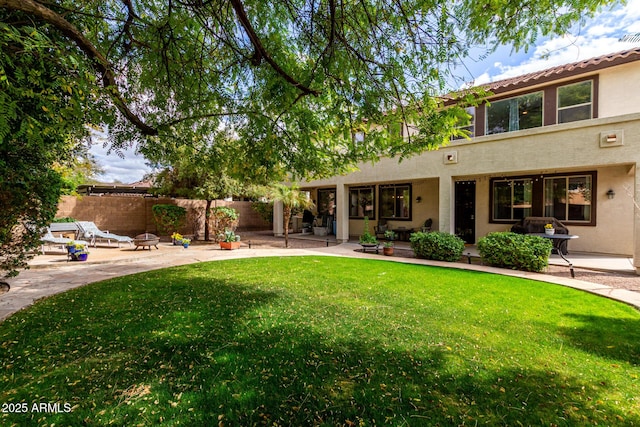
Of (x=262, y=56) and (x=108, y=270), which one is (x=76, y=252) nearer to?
(x=108, y=270)

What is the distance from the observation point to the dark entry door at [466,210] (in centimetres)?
1366

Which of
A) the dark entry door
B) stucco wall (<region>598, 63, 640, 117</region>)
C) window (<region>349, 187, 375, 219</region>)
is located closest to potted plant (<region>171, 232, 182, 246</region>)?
window (<region>349, 187, 375, 219</region>)

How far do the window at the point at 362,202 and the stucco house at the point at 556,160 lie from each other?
134 inches

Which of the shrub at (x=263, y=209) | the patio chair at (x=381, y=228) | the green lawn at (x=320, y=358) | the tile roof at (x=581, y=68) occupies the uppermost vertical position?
the tile roof at (x=581, y=68)

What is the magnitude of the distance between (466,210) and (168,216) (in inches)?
598

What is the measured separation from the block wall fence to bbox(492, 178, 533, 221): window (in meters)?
14.7

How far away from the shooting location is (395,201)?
630 inches

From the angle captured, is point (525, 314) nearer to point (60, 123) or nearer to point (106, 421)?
point (106, 421)

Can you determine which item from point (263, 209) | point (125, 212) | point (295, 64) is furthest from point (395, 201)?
point (125, 212)

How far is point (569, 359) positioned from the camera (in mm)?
3441

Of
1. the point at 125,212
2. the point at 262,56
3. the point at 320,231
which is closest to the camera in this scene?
the point at 262,56

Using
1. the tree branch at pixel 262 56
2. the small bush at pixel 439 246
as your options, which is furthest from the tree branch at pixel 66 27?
the small bush at pixel 439 246

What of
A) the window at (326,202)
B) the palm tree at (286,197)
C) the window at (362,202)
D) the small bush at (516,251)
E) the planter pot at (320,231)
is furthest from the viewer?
the window at (326,202)

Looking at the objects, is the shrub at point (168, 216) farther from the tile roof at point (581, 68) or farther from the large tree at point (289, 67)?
the tile roof at point (581, 68)
